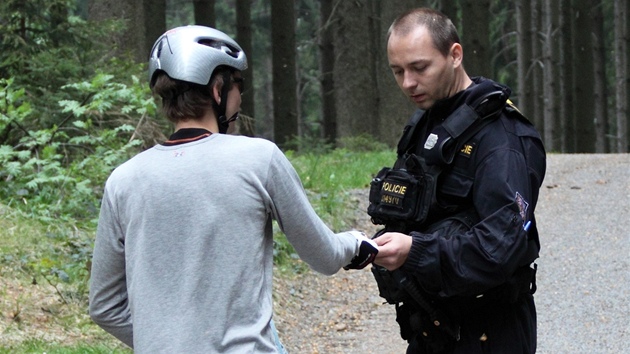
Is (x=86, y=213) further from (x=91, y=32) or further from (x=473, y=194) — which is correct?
(x=473, y=194)

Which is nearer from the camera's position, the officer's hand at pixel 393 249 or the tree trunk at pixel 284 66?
the officer's hand at pixel 393 249

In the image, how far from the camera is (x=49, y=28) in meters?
10.3

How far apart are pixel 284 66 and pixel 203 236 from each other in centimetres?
2138

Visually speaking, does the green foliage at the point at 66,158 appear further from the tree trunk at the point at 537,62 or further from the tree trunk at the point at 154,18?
the tree trunk at the point at 537,62

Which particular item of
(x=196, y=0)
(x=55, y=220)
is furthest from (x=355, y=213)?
(x=196, y=0)

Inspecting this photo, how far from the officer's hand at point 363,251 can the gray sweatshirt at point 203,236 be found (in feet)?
1.24

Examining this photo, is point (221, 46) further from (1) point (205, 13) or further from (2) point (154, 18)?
(1) point (205, 13)

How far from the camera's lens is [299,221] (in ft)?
9.57

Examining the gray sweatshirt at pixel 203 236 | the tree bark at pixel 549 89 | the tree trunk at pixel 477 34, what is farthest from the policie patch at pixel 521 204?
the tree bark at pixel 549 89

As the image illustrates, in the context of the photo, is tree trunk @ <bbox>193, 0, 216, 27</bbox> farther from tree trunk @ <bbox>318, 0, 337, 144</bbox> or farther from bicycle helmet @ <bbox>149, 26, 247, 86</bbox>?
bicycle helmet @ <bbox>149, 26, 247, 86</bbox>

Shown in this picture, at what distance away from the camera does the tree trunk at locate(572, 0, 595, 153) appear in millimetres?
28641

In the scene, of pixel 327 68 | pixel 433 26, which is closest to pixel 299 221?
pixel 433 26

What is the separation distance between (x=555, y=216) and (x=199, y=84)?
880 centimetres

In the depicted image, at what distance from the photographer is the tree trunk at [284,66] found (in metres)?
23.4
